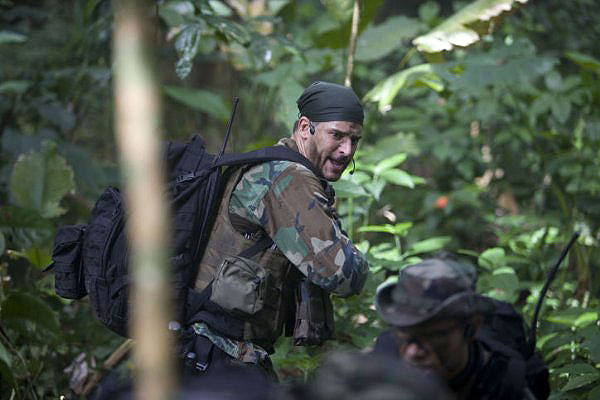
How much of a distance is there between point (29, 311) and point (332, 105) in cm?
181

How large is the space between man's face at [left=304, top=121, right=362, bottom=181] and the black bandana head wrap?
0.08 feet

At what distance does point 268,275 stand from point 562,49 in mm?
5141

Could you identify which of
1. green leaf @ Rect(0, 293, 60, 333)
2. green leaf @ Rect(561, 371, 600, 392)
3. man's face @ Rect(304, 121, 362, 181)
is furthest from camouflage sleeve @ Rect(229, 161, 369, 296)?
green leaf @ Rect(0, 293, 60, 333)

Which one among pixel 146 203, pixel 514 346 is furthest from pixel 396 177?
pixel 146 203

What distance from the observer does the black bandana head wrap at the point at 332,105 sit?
9.51ft

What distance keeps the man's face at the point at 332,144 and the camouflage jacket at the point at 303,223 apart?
0.75 feet

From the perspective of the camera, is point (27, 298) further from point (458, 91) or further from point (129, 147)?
point (458, 91)

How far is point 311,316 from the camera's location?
2730 mm

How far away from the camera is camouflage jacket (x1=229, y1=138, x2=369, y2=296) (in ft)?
8.40

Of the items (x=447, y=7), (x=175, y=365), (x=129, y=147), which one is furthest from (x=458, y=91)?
(x=129, y=147)

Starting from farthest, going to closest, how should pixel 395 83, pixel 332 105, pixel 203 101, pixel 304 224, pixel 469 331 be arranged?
pixel 203 101, pixel 395 83, pixel 332 105, pixel 304 224, pixel 469 331

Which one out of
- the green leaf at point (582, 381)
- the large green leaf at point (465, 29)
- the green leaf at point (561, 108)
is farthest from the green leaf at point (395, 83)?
the green leaf at point (582, 381)

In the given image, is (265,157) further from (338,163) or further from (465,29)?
(465,29)

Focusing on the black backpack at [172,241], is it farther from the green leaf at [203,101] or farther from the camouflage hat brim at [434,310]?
the green leaf at [203,101]
